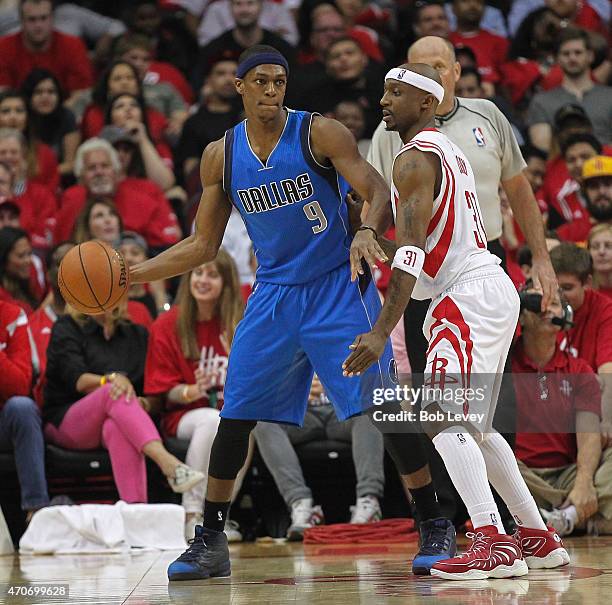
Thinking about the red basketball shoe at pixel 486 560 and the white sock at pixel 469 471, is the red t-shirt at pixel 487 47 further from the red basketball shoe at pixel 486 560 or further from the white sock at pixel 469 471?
the red basketball shoe at pixel 486 560

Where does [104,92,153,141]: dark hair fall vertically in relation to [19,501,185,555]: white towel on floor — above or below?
above

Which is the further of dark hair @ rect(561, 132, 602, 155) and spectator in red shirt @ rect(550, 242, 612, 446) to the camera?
dark hair @ rect(561, 132, 602, 155)

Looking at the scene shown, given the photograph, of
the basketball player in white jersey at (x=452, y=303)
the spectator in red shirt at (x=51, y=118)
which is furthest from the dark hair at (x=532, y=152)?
the basketball player in white jersey at (x=452, y=303)

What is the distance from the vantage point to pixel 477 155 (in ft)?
20.7

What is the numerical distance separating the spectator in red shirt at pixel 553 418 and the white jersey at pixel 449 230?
227 cm

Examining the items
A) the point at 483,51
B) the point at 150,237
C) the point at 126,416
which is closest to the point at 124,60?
the point at 150,237

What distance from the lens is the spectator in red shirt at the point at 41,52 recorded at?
12.0 m

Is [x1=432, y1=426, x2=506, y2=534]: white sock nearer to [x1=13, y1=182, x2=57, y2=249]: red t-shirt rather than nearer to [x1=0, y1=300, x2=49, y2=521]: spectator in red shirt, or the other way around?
[x1=0, y1=300, x2=49, y2=521]: spectator in red shirt

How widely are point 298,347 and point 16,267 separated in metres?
3.79

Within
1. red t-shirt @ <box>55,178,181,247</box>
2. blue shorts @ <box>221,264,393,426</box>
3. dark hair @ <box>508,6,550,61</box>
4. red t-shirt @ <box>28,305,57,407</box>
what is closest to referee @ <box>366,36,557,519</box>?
blue shorts @ <box>221,264,393,426</box>

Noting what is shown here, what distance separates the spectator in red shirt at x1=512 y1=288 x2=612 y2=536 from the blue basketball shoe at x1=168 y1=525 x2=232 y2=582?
2348mm

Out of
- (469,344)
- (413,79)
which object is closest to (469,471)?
(469,344)

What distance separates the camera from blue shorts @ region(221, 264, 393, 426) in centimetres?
538

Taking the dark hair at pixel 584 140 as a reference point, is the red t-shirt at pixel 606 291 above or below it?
below
